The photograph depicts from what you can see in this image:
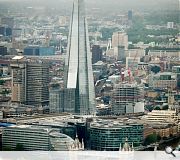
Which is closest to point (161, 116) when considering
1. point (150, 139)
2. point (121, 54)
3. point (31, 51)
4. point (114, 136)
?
point (150, 139)

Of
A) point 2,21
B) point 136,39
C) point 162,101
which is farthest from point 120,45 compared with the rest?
point 2,21

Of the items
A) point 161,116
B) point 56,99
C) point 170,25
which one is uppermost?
point 170,25

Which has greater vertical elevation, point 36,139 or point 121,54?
point 121,54

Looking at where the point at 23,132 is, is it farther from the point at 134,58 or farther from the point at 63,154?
the point at 134,58

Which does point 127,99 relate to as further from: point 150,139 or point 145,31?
point 145,31

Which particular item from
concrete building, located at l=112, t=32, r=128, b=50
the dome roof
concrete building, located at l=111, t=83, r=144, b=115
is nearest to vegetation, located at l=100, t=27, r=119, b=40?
concrete building, located at l=112, t=32, r=128, b=50

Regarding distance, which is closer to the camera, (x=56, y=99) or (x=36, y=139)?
(x=36, y=139)

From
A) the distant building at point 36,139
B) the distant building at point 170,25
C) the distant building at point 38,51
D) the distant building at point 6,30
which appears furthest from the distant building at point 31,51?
the distant building at point 170,25
